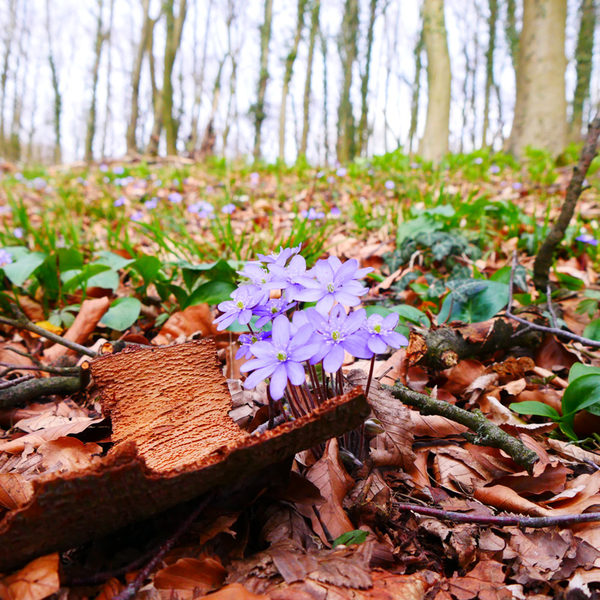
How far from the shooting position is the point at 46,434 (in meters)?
1.15

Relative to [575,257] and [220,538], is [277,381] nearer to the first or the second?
[220,538]

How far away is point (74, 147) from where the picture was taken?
116ft

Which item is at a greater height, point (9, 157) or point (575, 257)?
point (9, 157)

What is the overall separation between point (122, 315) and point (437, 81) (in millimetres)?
6156

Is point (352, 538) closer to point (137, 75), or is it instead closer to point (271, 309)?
point (271, 309)

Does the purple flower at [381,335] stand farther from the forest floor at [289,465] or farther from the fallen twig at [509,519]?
the fallen twig at [509,519]

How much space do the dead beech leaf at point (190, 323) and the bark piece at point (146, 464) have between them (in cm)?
78

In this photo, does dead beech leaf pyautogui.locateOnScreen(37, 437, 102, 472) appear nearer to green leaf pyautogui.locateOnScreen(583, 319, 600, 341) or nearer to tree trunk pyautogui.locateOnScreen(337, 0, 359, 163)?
green leaf pyautogui.locateOnScreen(583, 319, 600, 341)

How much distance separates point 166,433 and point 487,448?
2.68 feet

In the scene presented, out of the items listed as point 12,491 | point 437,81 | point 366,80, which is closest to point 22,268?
point 12,491

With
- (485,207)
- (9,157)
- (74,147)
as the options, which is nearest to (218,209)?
(485,207)

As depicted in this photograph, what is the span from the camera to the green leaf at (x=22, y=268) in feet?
6.28

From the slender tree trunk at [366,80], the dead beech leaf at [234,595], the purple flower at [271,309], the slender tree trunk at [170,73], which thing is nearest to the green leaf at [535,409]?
the purple flower at [271,309]

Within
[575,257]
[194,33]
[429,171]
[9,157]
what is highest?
[194,33]
